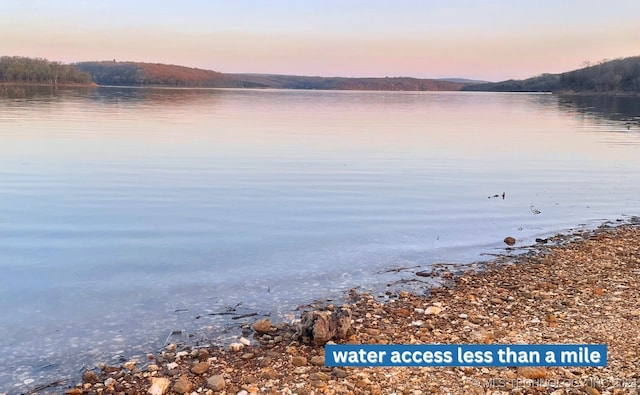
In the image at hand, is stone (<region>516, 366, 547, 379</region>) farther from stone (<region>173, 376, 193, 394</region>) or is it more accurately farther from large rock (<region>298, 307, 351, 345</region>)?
stone (<region>173, 376, 193, 394</region>)

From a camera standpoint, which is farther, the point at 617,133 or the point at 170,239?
the point at 617,133

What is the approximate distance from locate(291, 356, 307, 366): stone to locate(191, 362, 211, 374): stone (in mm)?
911

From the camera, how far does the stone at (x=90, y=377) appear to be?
5688 millimetres

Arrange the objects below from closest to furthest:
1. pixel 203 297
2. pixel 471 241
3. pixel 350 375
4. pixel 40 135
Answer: pixel 350 375
pixel 203 297
pixel 471 241
pixel 40 135

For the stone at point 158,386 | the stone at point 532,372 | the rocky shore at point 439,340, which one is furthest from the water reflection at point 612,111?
the stone at point 158,386

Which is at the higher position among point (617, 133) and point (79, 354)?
point (617, 133)

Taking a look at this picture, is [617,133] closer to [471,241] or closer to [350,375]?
[471,241]

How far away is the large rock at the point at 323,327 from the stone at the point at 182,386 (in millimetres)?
1482

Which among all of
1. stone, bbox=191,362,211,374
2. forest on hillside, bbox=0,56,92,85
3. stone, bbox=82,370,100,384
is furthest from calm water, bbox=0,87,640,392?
forest on hillside, bbox=0,56,92,85

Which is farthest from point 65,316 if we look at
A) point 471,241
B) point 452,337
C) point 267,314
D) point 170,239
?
point 471,241

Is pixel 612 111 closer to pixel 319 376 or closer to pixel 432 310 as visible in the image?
pixel 432 310

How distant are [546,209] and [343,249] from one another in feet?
23.4

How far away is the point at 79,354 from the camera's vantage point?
21.0 ft

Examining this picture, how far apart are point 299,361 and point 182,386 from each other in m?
1.24
